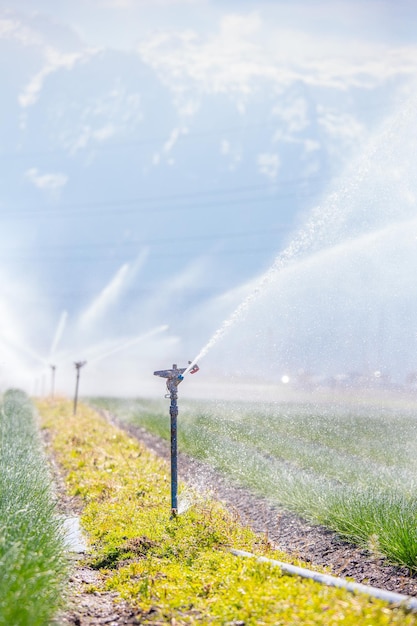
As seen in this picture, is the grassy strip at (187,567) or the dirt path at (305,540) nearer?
the grassy strip at (187,567)

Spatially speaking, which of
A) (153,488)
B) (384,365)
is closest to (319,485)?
(153,488)

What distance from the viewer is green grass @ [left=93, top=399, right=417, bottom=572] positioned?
8461 mm

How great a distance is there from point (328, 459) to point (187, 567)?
655 centimetres

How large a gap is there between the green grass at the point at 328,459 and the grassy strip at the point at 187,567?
126 centimetres

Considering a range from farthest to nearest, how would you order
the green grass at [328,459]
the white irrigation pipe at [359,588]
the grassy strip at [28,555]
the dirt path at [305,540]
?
the green grass at [328,459]
the dirt path at [305,540]
the white irrigation pipe at [359,588]
the grassy strip at [28,555]

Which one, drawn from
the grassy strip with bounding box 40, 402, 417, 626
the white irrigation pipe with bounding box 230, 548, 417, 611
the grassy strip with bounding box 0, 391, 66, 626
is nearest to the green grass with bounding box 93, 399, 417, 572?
the grassy strip with bounding box 40, 402, 417, 626

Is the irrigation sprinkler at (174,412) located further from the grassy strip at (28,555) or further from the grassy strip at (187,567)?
the grassy strip at (28,555)

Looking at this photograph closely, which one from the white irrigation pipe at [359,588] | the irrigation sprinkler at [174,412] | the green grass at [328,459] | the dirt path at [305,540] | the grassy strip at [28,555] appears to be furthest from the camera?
the irrigation sprinkler at [174,412]

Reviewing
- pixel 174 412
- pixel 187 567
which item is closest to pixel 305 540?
pixel 187 567

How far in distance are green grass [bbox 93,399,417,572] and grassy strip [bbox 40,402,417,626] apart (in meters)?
1.26

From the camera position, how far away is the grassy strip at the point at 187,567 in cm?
541

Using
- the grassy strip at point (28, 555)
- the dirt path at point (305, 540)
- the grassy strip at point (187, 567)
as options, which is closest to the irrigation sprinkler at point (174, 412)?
the grassy strip at point (187, 567)

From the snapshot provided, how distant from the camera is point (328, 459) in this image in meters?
13.3

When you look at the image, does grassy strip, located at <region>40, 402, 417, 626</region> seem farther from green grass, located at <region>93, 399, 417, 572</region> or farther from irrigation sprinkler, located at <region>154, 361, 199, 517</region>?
green grass, located at <region>93, 399, 417, 572</region>
